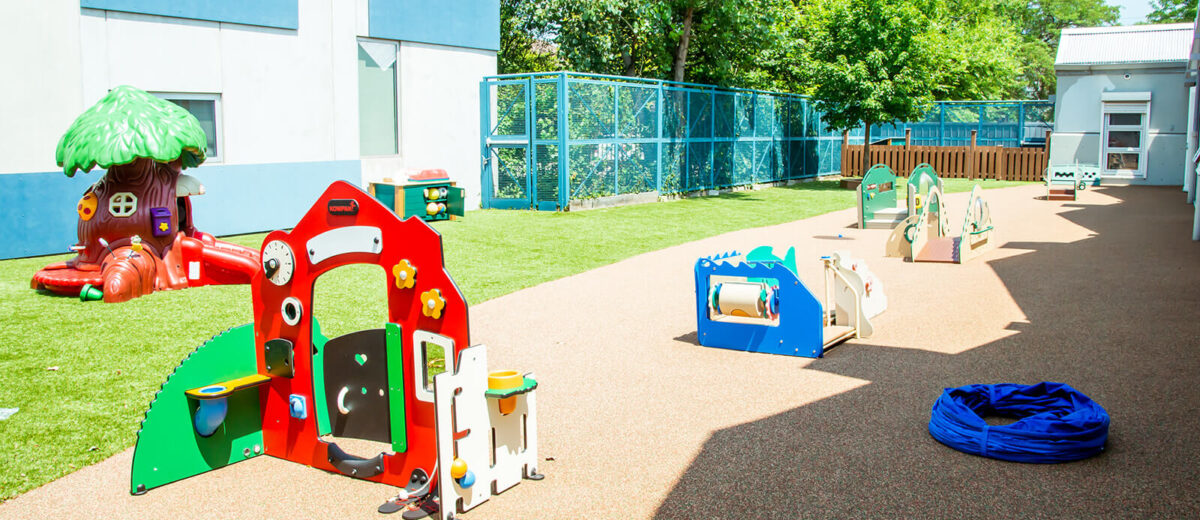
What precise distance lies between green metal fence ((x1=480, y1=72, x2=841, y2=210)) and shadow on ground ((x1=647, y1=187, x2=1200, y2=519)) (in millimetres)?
11402

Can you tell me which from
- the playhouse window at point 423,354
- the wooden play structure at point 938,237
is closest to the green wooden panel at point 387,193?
the wooden play structure at point 938,237

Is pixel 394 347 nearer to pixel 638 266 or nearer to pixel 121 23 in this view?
pixel 638 266

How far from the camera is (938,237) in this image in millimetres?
13039

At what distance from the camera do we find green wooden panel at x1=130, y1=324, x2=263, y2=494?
4793 millimetres

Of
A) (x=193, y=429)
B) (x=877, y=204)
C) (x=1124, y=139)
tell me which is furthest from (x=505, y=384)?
(x=1124, y=139)

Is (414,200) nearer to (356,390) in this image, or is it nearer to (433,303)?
(356,390)

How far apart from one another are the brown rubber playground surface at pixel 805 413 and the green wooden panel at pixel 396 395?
270 mm

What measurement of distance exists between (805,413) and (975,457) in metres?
1.09

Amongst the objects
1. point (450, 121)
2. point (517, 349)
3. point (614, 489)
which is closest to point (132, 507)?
point (614, 489)

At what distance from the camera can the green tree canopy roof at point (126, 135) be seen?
9875 millimetres

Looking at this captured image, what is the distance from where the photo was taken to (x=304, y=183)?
16.1 metres

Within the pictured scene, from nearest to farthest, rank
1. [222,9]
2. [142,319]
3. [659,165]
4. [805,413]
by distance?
1. [805,413]
2. [142,319]
3. [222,9]
4. [659,165]

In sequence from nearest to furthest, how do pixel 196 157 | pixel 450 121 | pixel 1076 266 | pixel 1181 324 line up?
1. pixel 1181 324
2. pixel 196 157
3. pixel 1076 266
4. pixel 450 121

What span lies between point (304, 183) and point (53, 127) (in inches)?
155
